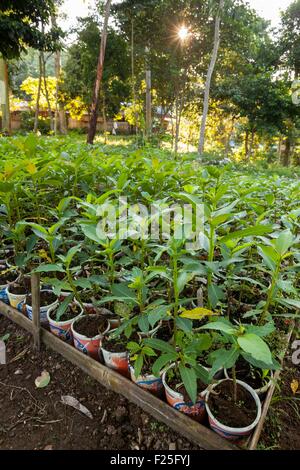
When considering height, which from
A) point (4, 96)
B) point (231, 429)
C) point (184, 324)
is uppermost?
point (4, 96)

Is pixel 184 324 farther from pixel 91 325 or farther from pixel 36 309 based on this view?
pixel 36 309

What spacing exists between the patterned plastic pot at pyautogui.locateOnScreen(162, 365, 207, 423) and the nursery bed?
0.03 m

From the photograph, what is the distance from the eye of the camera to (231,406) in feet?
4.35

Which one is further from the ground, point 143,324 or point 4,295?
point 143,324

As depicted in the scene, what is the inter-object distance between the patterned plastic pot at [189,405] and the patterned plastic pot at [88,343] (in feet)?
1.56

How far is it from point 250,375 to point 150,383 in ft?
1.60

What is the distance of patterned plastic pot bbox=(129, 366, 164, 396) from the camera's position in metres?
1.49

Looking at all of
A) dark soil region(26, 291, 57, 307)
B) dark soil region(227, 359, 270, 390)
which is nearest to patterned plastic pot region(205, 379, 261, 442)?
dark soil region(227, 359, 270, 390)

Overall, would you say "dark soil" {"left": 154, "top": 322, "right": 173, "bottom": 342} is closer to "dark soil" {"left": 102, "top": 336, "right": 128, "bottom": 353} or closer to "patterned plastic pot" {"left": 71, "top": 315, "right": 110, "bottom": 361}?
"dark soil" {"left": 102, "top": 336, "right": 128, "bottom": 353}

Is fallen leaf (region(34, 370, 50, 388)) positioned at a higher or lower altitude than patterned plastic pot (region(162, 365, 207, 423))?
lower

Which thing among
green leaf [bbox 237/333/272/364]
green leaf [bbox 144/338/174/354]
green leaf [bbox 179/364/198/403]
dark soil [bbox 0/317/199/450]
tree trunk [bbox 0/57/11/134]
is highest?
tree trunk [bbox 0/57/11/134]

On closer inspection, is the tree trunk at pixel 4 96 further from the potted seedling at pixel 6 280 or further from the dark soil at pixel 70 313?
the dark soil at pixel 70 313

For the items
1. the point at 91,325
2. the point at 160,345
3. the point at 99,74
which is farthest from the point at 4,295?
the point at 99,74
